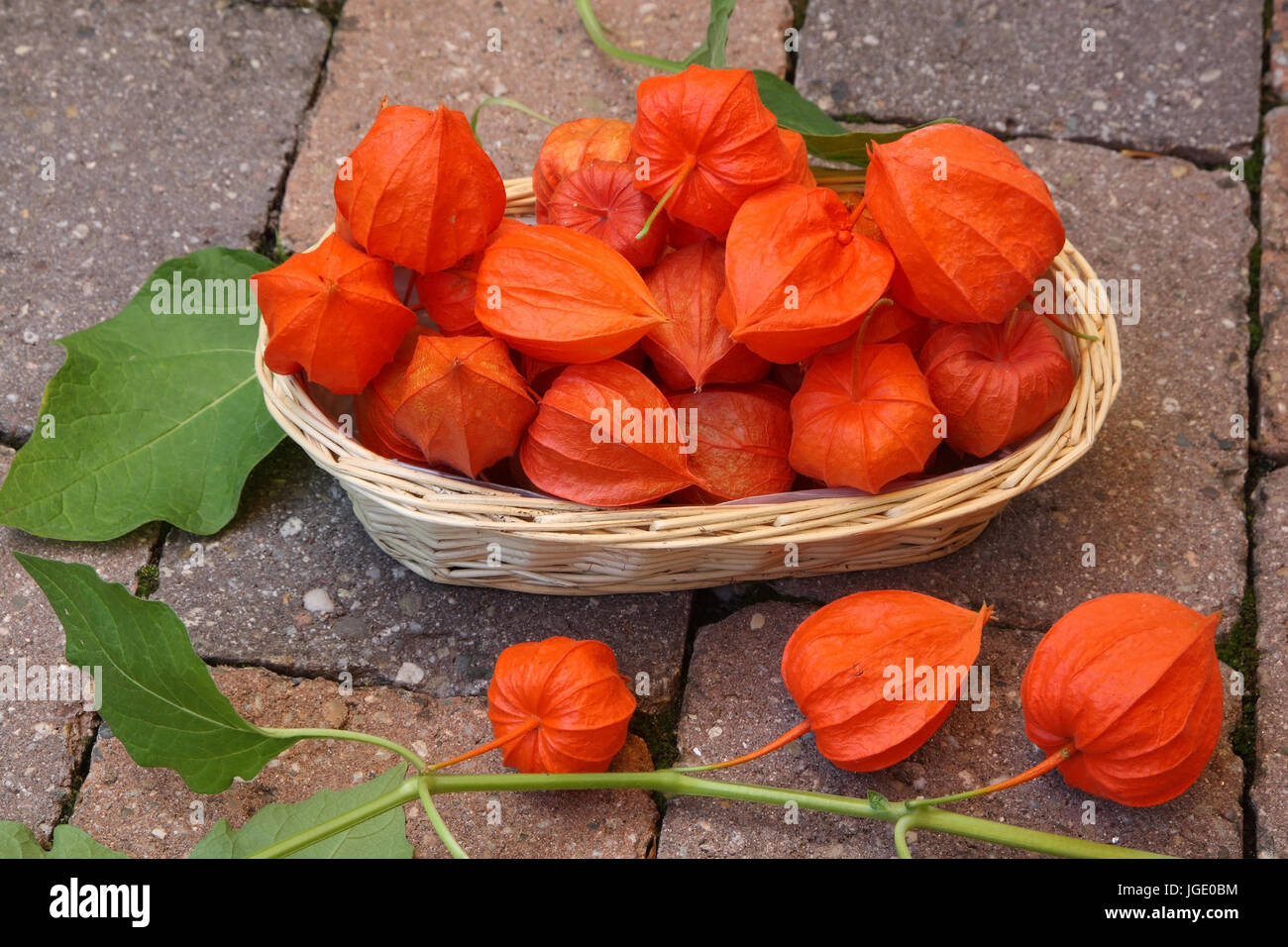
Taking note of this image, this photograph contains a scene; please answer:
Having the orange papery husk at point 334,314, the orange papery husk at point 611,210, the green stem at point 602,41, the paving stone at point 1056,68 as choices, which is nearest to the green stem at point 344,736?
the orange papery husk at point 334,314

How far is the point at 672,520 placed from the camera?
1437mm

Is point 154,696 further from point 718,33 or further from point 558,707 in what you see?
point 718,33

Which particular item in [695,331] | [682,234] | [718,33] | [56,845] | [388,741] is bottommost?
[56,845]

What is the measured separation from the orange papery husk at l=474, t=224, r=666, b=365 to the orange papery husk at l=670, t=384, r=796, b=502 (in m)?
0.13

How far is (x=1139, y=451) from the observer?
1802 mm

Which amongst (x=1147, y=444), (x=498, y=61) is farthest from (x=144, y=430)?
(x=1147, y=444)

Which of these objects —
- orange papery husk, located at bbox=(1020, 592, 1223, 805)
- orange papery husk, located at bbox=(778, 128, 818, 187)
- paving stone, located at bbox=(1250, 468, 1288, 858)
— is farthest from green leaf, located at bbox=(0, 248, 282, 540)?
paving stone, located at bbox=(1250, 468, 1288, 858)

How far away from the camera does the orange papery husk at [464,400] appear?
142 centimetres

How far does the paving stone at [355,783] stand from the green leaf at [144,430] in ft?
0.90

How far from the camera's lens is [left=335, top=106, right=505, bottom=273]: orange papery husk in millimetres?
1446

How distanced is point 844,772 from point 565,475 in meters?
0.49

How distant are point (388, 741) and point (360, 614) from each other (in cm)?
31

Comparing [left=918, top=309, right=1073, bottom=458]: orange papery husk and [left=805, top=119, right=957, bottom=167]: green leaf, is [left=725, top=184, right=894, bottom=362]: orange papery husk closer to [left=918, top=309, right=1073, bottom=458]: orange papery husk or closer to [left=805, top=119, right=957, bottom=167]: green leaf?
[left=918, top=309, right=1073, bottom=458]: orange papery husk

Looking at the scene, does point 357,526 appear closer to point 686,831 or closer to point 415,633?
point 415,633
